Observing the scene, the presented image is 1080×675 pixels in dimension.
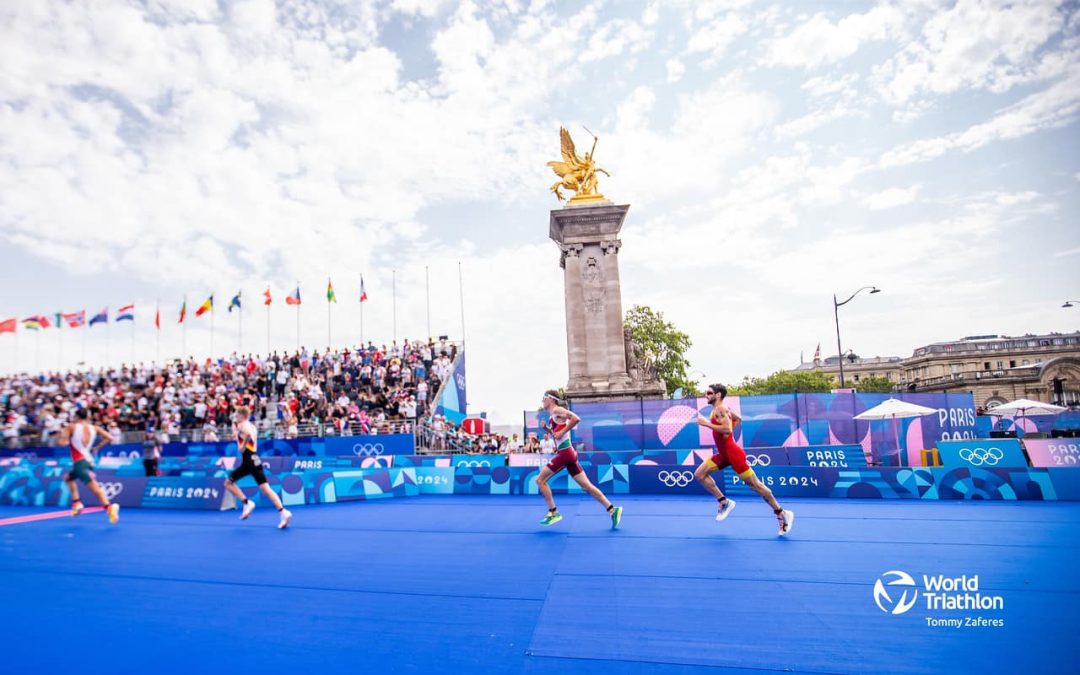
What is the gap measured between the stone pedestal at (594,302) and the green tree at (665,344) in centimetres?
3157

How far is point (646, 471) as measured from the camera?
13.9 m

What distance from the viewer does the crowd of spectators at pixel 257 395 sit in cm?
2430

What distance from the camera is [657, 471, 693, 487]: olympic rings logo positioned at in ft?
44.9

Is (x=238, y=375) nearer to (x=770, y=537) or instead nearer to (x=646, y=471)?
(x=646, y=471)

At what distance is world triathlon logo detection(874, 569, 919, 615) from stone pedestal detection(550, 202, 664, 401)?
1841 centimetres

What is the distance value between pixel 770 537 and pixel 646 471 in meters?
5.94

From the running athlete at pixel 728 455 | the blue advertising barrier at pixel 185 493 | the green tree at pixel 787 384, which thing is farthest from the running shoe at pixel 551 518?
the green tree at pixel 787 384

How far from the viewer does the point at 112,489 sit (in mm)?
13383

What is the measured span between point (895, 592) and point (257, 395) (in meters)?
27.7

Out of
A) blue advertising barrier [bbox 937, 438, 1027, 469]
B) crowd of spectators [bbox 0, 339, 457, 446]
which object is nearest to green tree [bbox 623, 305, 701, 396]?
crowd of spectators [bbox 0, 339, 457, 446]

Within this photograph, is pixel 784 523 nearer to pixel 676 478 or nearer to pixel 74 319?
pixel 676 478

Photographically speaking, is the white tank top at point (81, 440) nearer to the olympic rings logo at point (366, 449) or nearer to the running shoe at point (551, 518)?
the running shoe at point (551, 518)

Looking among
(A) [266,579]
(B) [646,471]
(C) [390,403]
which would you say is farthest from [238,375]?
(A) [266,579]

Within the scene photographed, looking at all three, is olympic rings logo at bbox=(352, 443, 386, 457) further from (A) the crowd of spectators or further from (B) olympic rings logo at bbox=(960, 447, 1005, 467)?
(B) olympic rings logo at bbox=(960, 447, 1005, 467)
